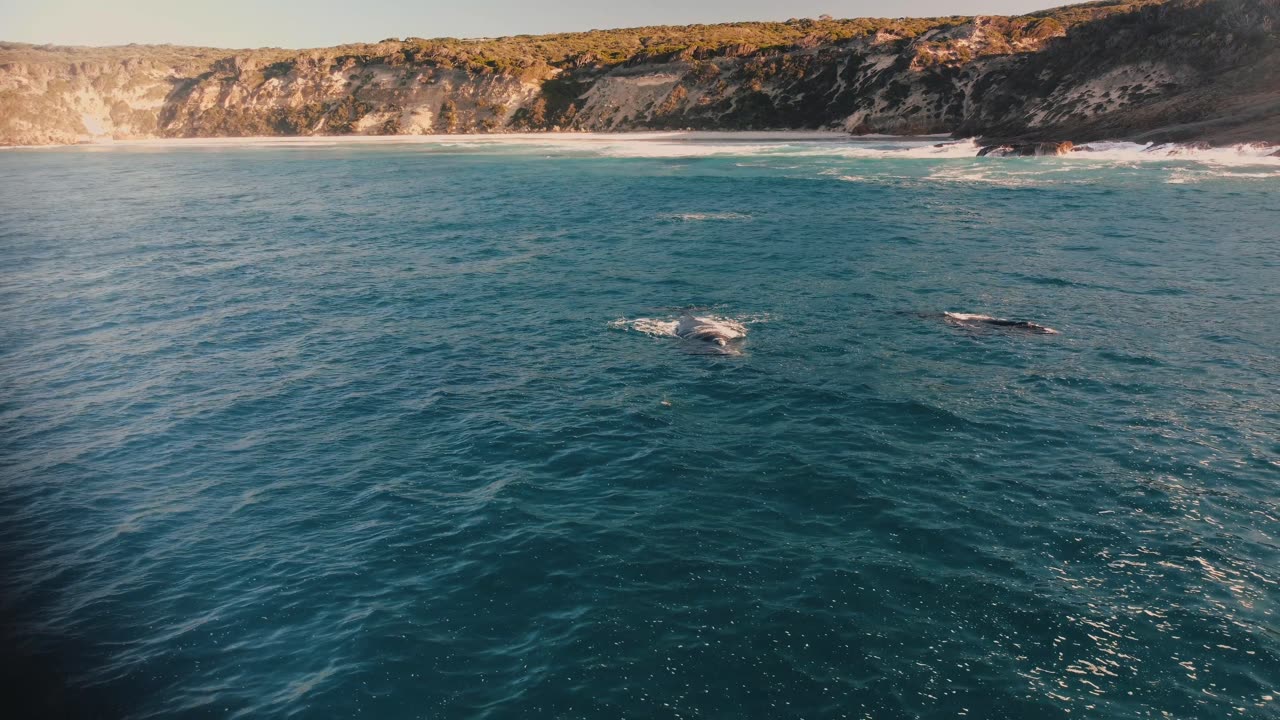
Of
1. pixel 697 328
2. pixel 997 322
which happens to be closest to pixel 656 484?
pixel 697 328

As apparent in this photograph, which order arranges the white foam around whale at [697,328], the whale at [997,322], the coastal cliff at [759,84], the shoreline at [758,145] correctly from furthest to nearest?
the coastal cliff at [759,84]
the shoreline at [758,145]
the white foam around whale at [697,328]
the whale at [997,322]

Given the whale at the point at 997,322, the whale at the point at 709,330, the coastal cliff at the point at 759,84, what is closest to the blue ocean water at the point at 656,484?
the whale at the point at 997,322

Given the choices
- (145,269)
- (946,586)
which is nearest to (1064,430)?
(946,586)

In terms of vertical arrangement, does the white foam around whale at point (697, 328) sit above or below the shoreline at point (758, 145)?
below

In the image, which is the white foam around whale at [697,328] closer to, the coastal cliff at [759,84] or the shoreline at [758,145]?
the shoreline at [758,145]

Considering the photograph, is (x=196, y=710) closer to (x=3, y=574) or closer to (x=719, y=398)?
(x=3, y=574)

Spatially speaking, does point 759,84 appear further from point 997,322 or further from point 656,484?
point 656,484

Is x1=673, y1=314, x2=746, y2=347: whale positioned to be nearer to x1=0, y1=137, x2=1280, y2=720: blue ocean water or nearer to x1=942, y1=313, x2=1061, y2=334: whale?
x1=0, y1=137, x2=1280, y2=720: blue ocean water
